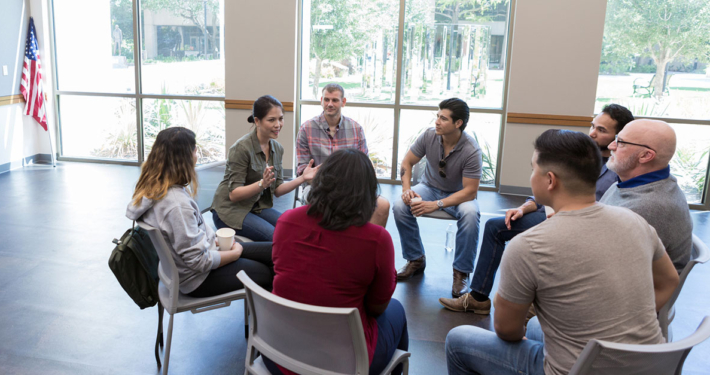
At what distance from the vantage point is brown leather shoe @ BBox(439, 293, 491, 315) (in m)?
3.19

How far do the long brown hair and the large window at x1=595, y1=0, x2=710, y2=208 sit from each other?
506 cm

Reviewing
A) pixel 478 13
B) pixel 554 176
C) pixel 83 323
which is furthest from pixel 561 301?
pixel 478 13

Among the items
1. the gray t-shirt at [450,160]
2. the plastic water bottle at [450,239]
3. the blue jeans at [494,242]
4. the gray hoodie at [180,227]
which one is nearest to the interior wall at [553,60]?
the plastic water bottle at [450,239]

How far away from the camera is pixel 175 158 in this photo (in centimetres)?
231

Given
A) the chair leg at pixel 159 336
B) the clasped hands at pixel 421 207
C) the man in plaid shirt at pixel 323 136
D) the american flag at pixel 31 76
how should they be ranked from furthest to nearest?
the american flag at pixel 31 76
the man in plaid shirt at pixel 323 136
the clasped hands at pixel 421 207
the chair leg at pixel 159 336

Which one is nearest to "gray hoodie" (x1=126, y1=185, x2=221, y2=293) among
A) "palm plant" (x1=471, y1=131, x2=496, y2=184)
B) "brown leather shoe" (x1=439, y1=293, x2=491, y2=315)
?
"brown leather shoe" (x1=439, y1=293, x2=491, y2=315)

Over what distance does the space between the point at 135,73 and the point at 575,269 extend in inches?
255

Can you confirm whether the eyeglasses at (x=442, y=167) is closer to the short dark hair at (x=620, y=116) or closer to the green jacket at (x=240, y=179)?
the short dark hair at (x=620, y=116)

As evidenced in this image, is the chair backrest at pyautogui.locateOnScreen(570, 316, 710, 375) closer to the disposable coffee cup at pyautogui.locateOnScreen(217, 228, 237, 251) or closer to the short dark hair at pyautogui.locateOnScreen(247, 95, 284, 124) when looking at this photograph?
the disposable coffee cup at pyautogui.locateOnScreen(217, 228, 237, 251)

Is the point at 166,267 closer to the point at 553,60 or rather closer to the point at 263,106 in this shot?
the point at 263,106

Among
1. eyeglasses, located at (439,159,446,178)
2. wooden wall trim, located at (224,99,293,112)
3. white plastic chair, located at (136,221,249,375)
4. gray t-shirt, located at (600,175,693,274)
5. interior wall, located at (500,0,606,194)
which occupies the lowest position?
white plastic chair, located at (136,221,249,375)

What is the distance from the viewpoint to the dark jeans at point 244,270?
236cm

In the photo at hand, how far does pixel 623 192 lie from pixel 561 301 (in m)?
0.89

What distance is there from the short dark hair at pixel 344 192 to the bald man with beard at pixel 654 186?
3.53 ft
